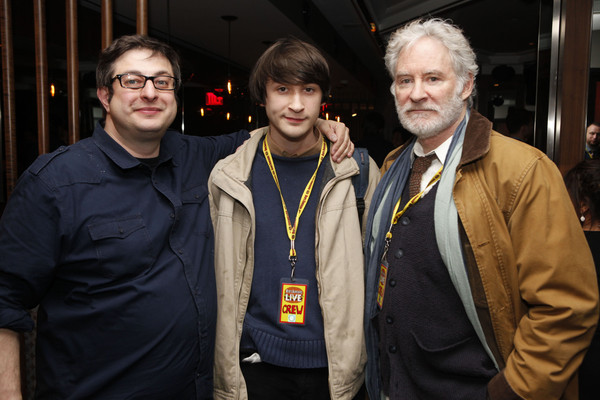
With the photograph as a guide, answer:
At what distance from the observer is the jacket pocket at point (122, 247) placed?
4.45 feet

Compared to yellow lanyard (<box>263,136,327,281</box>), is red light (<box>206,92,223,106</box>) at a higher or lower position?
higher

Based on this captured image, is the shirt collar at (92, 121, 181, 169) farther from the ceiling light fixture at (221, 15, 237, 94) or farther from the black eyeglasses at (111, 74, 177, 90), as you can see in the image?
the ceiling light fixture at (221, 15, 237, 94)

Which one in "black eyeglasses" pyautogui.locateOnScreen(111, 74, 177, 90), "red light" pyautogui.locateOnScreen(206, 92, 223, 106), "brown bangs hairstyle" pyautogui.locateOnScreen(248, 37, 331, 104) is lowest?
"black eyeglasses" pyautogui.locateOnScreen(111, 74, 177, 90)

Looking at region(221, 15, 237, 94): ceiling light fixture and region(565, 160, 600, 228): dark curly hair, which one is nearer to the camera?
region(565, 160, 600, 228): dark curly hair

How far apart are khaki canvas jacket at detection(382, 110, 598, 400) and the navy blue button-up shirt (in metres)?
0.97

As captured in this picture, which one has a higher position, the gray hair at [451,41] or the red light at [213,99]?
the red light at [213,99]

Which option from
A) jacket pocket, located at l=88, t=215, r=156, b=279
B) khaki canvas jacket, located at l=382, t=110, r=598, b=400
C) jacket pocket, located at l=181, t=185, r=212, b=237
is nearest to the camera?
khaki canvas jacket, located at l=382, t=110, r=598, b=400

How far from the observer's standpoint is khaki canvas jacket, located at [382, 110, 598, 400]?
1.25m

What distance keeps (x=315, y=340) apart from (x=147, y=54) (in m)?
1.24

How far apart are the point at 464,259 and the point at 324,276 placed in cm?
51

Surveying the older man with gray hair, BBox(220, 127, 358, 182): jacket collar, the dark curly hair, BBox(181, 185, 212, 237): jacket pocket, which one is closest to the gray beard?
the older man with gray hair

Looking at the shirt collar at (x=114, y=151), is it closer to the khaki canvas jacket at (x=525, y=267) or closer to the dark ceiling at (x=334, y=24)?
the khaki canvas jacket at (x=525, y=267)

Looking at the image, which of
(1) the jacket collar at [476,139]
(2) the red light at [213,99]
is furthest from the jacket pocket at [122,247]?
(2) the red light at [213,99]

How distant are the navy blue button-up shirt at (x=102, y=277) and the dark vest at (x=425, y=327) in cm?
70
